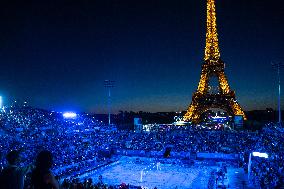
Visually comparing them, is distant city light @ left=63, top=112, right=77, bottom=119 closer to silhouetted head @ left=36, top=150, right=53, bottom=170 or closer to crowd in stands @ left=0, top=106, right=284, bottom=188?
crowd in stands @ left=0, top=106, right=284, bottom=188

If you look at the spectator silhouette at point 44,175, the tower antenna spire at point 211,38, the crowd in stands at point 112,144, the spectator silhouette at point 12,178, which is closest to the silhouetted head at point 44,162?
the spectator silhouette at point 44,175

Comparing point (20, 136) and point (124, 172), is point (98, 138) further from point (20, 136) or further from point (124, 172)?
point (124, 172)

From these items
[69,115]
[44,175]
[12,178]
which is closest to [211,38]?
[69,115]

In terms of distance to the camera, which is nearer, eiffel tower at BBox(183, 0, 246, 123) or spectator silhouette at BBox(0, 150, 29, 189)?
spectator silhouette at BBox(0, 150, 29, 189)

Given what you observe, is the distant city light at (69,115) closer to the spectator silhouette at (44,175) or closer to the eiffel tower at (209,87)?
the eiffel tower at (209,87)

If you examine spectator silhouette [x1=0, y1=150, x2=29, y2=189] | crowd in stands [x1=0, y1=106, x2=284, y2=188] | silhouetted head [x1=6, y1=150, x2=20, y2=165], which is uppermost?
Result: silhouetted head [x1=6, y1=150, x2=20, y2=165]

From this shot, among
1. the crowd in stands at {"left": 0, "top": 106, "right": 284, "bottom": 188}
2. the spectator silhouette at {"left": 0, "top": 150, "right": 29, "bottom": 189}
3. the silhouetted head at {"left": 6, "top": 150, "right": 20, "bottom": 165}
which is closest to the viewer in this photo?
the spectator silhouette at {"left": 0, "top": 150, "right": 29, "bottom": 189}

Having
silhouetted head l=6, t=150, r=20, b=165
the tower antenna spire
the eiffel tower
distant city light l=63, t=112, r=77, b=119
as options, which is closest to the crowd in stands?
the eiffel tower
